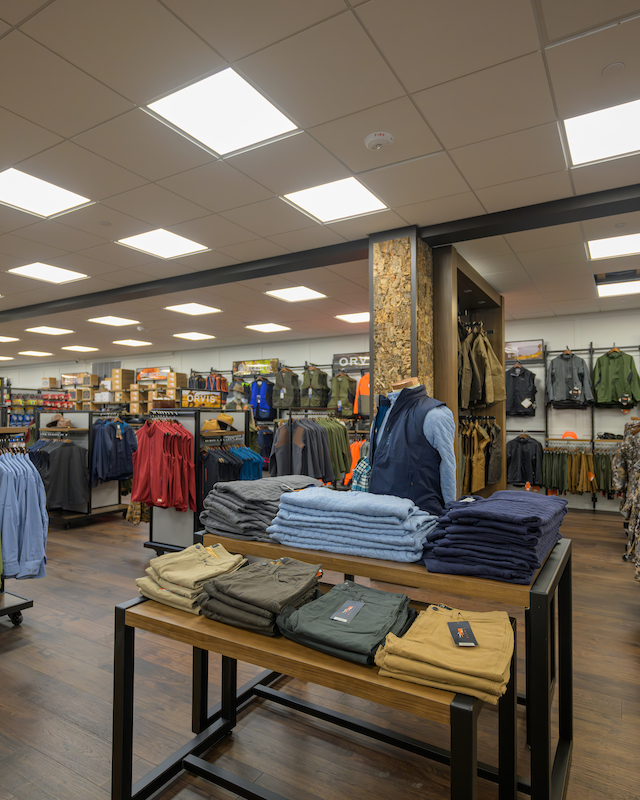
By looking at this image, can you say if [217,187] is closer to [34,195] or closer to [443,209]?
[34,195]

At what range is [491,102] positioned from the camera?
273cm

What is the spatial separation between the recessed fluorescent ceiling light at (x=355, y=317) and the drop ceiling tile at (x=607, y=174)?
442 centimetres

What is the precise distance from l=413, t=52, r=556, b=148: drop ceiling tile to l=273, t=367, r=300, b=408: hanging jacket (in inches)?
283

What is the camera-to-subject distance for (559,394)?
7.81 metres

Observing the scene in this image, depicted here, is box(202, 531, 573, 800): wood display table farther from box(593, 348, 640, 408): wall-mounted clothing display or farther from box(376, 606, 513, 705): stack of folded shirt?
box(593, 348, 640, 408): wall-mounted clothing display

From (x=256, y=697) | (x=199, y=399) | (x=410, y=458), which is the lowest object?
(x=256, y=697)

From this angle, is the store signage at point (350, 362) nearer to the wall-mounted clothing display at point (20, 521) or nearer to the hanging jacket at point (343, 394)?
the hanging jacket at point (343, 394)

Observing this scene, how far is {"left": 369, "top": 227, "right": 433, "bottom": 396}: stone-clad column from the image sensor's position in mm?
4367

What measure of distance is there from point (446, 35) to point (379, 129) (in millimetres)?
772

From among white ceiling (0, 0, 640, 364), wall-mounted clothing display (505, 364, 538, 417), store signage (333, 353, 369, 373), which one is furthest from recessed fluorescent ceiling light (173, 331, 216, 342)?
wall-mounted clothing display (505, 364, 538, 417)

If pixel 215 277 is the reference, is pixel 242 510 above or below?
below

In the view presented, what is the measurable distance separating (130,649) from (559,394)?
7.66m

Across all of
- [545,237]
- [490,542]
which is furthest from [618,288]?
[490,542]

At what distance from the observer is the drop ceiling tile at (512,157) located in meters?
3.07
